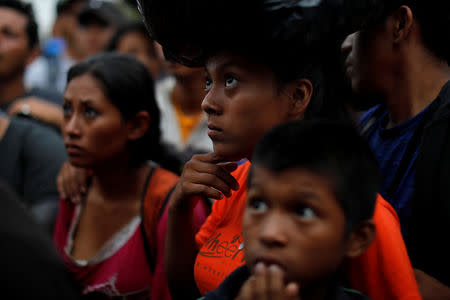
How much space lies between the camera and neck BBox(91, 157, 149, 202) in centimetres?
268

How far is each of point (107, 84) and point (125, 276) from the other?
37.9 inches

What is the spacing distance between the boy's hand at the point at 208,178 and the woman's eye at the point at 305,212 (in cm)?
47

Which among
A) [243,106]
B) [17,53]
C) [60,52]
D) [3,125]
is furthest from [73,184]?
[60,52]

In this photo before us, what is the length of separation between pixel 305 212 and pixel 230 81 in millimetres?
560

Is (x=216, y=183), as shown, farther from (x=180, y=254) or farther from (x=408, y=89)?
(x=408, y=89)

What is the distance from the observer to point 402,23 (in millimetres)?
1840

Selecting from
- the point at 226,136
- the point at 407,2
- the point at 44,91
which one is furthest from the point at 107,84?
the point at 44,91

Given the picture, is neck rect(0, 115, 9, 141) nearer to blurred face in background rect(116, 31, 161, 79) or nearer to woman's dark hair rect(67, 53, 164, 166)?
woman's dark hair rect(67, 53, 164, 166)

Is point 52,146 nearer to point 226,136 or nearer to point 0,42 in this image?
point 0,42

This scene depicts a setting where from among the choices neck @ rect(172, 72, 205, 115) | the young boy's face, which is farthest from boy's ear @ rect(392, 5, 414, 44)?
neck @ rect(172, 72, 205, 115)

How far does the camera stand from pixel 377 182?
1410 mm

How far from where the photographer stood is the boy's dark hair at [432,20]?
71.1 inches

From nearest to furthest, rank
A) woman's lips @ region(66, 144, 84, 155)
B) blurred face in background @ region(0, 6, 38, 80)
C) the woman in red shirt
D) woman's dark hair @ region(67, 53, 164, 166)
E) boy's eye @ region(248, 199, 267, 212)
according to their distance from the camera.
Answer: boy's eye @ region(248, 199, 267, 212) → the woman in red shirt → woman's lips @ region(66, 144, 84, 155) → woman's dark hair @ region(67, 53, 164, 166) → blurred face in background @ region(0, 6, 38, 80)

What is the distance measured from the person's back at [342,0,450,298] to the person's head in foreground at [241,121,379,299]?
398 mm
